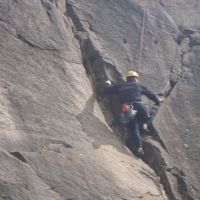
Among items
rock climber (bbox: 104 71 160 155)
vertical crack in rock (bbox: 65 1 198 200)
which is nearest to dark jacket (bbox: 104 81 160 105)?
rock climber (bbox: 104 71 160 155)

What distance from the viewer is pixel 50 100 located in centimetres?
1111

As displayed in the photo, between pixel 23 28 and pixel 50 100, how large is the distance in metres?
→ 1.92

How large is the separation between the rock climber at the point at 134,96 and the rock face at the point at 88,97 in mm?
342

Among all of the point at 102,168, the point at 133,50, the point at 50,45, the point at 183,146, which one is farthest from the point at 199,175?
the point at 50,45

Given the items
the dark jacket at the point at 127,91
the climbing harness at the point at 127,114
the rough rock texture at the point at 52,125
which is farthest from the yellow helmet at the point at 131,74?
the rough rock texture at the point at 52,125

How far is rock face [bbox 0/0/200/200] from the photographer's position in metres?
9.84

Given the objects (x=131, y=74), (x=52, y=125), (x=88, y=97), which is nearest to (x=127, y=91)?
(x=131, y=74)

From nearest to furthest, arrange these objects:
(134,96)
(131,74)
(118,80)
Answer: (134,96)
(131,74)
(118,80)

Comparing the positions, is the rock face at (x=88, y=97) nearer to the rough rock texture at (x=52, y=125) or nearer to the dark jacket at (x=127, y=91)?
the rough rock texture at (x=52, y=125)

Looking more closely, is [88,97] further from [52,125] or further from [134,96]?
[52,125]

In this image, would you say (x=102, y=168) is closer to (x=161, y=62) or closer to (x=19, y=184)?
(x=19, y=184)

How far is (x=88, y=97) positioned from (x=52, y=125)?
1.52 metres

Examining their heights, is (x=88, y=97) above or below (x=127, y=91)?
below

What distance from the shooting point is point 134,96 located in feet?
39.0
